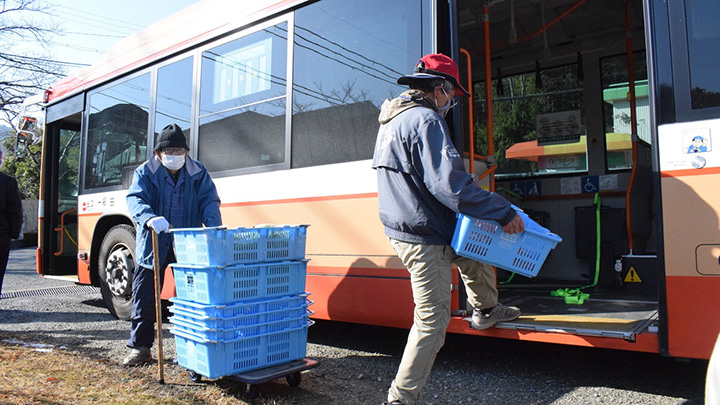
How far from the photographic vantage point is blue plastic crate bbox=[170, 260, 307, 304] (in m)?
3.41

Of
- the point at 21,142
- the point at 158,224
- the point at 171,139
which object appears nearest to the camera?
the point at 158,224

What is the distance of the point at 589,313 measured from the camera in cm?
406

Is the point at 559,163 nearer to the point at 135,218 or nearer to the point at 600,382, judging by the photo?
the point at 600,382

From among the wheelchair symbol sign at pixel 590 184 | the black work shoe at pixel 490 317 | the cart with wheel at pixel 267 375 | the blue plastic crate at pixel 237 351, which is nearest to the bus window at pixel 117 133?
the blue plastic crate at pixel 237 351

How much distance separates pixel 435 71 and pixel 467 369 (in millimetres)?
2248

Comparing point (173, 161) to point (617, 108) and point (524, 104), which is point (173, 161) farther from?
point (617, 108)

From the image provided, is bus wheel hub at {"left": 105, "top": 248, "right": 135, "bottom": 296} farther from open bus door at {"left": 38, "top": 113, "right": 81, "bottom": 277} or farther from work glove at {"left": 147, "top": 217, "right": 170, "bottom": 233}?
work glove at {"left": 147, "top": 217, "right": 170, "bottom": 233}

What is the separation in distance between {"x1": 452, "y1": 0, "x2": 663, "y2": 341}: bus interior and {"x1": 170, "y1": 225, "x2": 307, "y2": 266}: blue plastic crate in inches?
85.1

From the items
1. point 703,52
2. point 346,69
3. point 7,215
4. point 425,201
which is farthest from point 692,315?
point 7,215

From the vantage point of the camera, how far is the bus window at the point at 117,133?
6.30 metres

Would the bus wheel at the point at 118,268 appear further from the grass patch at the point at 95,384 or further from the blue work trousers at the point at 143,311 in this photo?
the blue work trousers at the point at 143,311

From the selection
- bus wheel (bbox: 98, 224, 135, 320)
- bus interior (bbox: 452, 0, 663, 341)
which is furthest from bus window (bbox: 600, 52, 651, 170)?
bus wheel (bbox: 98, 224, 135, 320)

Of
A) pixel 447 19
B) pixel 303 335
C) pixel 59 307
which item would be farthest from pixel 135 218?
pixel 59 307

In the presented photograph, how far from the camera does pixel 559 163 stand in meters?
6.58
